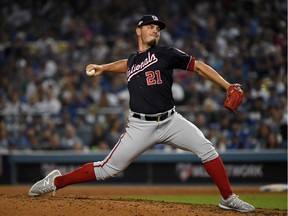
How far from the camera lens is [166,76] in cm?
570

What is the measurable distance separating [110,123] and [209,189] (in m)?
2.46

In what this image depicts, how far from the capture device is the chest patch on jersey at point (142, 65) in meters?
5.71

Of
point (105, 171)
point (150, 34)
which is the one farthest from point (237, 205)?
point (150, 34)

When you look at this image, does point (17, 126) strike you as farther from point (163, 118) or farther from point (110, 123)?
point (163, 118)

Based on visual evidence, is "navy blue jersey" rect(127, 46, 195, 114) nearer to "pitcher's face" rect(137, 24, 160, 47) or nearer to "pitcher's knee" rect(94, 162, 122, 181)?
"pitcher's face" rect(137, 24, 160, 47)

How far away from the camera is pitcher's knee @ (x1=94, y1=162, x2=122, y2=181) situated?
5.74 metres

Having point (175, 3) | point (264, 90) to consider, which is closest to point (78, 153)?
point (264, 90)

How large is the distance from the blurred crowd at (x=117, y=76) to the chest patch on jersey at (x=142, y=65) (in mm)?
5871

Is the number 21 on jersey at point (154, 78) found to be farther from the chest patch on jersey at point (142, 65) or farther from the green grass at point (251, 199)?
the green grass at point (251, 199)

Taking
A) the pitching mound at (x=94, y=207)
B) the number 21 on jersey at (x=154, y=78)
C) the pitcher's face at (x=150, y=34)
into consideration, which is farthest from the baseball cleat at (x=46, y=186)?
the pitcher's face at (x=150, y=34)

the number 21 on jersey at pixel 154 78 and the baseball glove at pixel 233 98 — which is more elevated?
the number 21 on jersey at pixel 154 78

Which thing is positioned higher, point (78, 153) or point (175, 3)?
point (175, 3)

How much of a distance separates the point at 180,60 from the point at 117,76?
7.94 m

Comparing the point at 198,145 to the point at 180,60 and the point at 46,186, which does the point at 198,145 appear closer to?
the point at 180,60
